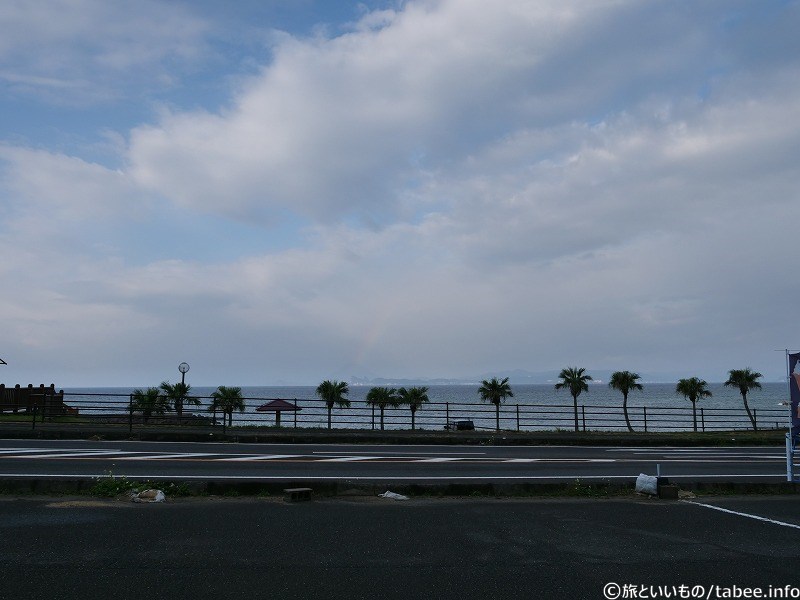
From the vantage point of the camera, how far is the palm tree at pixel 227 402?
23172 millimetres

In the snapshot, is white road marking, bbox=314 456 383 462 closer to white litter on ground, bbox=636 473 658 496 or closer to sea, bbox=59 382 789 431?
sea, bbox=59 382 789 431

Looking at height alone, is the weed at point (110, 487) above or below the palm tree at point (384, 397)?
below

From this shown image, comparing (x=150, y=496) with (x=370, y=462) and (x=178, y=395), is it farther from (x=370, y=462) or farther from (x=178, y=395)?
(x=178, y=395)

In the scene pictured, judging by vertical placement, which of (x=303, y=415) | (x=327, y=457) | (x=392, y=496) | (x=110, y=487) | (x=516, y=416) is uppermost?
(x=110, y=487)

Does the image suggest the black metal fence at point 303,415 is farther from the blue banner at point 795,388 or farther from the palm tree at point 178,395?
the blue banner at point 795,388

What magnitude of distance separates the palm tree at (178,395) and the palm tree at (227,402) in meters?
1.18

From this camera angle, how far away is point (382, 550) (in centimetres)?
674

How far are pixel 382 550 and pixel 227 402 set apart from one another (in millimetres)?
20150

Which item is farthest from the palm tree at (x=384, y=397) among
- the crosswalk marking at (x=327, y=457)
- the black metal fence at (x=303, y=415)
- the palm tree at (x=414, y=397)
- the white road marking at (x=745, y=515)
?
the white road marking at (x=745, y=515)

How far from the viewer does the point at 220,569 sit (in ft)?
19.6

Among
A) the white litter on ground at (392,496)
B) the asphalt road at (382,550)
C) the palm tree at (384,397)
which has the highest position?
the palm tree at (384,397)

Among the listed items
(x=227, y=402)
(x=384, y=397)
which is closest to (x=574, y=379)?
(x=384, y=397)

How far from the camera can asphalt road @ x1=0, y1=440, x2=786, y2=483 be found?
1304cm

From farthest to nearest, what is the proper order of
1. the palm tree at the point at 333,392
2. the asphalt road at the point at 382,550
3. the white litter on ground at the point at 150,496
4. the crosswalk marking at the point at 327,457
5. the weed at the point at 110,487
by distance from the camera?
1. the palm tree at the point at 333,392
2. the crosswalk marking at the point at 327,457
3. the weed at the point at 110,487
4. the white litter on ground at the point at 150,496
5. the asphalt road at the point at 382,550
